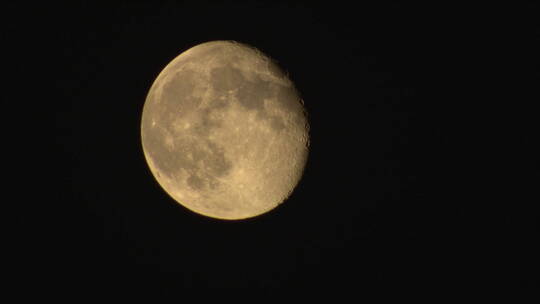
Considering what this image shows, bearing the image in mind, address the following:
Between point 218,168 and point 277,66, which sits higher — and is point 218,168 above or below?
below

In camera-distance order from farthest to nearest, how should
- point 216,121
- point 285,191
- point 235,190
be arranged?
point 285,191 → point 235,190 → point 216,121

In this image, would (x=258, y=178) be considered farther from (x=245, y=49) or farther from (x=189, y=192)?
(x=245, y=49)

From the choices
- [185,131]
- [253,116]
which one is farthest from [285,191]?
[185,131]

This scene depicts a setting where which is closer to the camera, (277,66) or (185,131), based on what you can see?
(185,131)

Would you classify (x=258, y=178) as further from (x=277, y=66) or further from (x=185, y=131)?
(x=277, y=66)

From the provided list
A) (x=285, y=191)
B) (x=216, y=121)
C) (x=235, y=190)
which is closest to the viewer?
(x=216, y=121)

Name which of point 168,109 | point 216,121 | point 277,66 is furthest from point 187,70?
point 277,66

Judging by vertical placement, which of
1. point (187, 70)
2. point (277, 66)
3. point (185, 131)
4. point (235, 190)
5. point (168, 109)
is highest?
point (277, 66)
